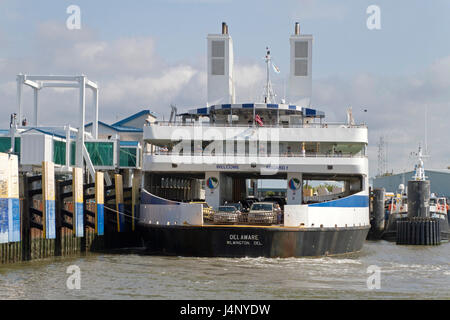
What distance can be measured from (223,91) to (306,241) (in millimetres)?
11552

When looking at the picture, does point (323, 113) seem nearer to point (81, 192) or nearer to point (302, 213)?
point (302, 213)

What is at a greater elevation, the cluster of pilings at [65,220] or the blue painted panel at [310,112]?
the blue painted panel at [310,112]

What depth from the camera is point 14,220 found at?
23078mm

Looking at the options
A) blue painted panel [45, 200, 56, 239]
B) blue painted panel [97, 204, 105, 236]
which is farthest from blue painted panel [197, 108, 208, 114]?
blue painted panel [45, 200, 56, 239]

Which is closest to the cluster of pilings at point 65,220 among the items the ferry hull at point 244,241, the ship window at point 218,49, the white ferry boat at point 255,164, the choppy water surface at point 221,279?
the choppy water surface at point 221,279

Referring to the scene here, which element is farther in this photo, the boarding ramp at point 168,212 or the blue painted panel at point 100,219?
the blue painted panel at point 100,219

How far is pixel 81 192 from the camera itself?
2825cm

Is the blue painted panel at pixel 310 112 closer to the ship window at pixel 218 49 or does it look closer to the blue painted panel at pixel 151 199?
the ship window at pixel 218 49

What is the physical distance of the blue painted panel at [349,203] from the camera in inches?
1083

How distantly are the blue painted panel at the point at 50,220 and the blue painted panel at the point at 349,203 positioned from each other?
9.98 metres

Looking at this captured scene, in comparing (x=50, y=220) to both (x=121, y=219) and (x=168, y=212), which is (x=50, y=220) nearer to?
(x=168, y=212)

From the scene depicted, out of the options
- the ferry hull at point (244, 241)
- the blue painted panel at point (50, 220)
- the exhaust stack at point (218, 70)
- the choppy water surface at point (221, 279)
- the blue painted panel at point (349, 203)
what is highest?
the exhaust stack at point (218, 70)
